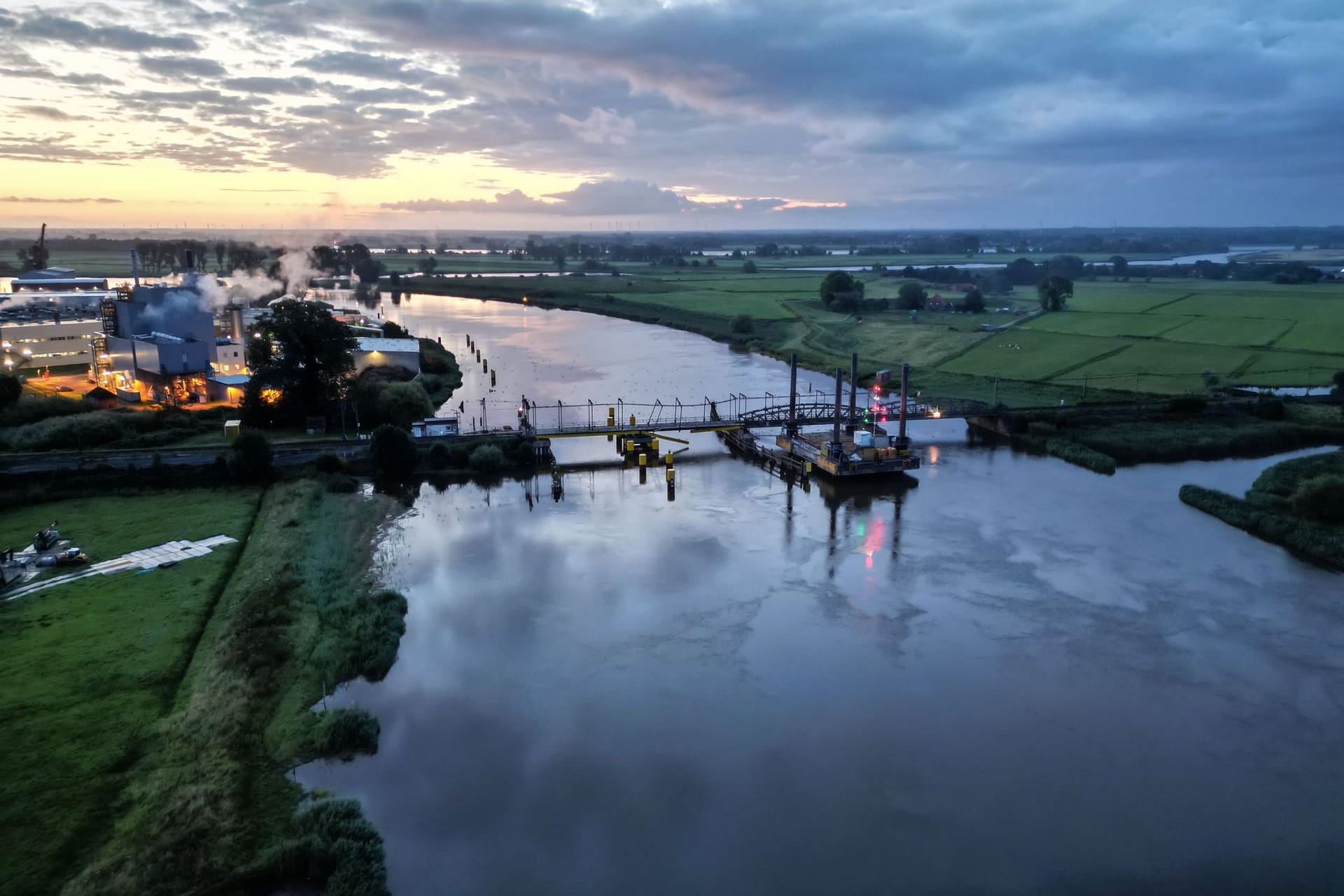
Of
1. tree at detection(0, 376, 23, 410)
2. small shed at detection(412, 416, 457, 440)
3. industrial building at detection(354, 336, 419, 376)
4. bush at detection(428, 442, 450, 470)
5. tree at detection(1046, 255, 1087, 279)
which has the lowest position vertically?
bush at detection(428, 442, 450, 470)

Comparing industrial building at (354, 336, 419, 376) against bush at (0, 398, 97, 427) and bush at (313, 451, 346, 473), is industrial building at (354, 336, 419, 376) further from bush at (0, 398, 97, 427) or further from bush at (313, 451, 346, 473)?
bush at (313, 451, 346, 473)

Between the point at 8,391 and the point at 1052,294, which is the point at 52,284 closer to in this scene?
the point at 8,391

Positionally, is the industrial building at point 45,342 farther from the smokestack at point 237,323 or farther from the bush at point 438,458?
the bush at point 438,458

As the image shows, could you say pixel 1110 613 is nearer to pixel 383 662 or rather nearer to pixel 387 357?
pixel 383 662

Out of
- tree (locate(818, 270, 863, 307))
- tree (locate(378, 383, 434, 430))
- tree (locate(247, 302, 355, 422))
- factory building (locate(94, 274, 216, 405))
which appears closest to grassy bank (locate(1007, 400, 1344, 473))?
tree (locate(378, 383, 434, 430))

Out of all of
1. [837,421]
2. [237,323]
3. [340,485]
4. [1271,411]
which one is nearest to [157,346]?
[237,323]
